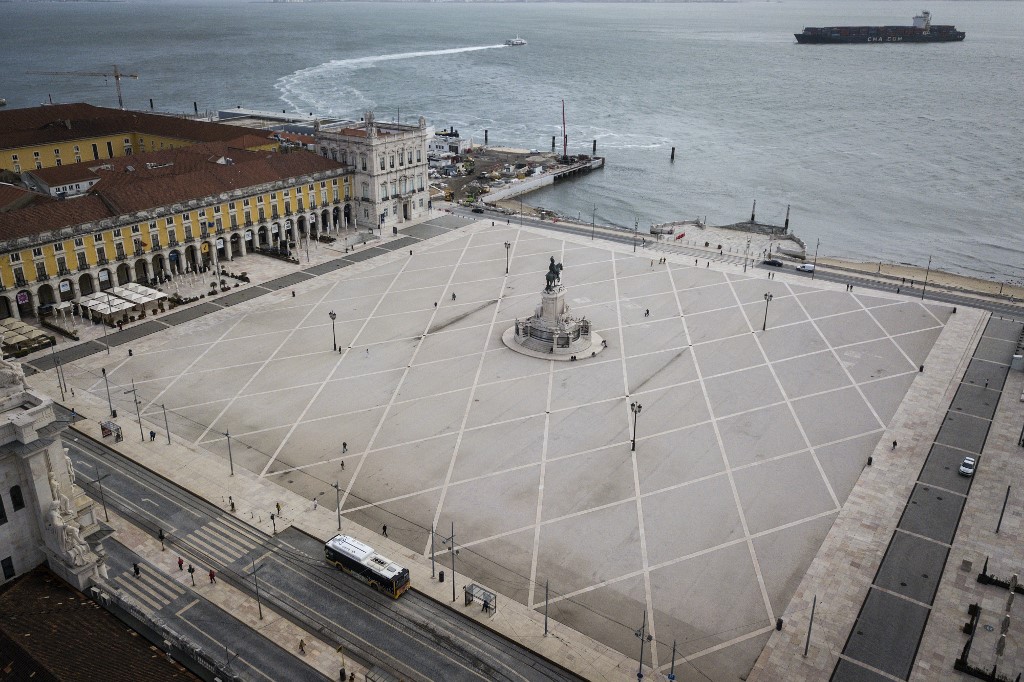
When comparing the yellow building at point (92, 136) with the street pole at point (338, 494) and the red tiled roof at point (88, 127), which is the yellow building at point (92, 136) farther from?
the street pole at point (338, 494)

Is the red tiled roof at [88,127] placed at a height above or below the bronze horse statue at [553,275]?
above

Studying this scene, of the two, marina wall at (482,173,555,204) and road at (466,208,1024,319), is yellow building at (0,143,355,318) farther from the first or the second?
marina wall at (482,173,555,204)

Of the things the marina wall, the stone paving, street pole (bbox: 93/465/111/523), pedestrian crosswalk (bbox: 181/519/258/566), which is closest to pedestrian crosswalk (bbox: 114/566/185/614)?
pedestrian crosswalk (bbox: 181/519/258/566)

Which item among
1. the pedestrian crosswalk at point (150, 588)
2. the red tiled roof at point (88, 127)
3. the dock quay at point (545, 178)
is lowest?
the pedestrian crosswalk at point (150, 588)

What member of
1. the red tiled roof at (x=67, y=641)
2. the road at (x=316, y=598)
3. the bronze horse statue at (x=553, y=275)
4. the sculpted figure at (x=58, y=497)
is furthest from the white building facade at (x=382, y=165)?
the red tiled roof at (x=67, y=641)

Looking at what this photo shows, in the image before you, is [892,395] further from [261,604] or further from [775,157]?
[775,157]

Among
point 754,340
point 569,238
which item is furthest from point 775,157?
point 754,340
